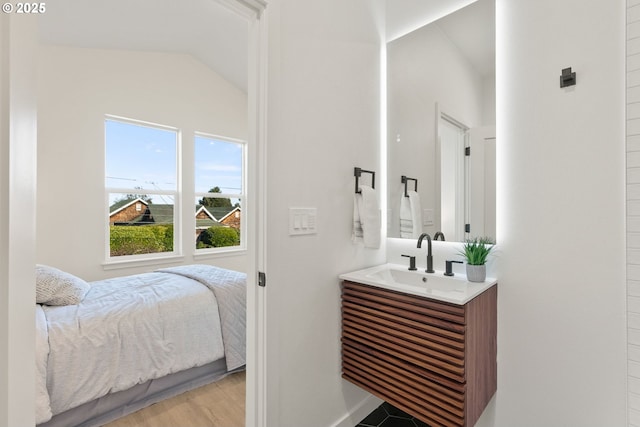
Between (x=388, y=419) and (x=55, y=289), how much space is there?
2.23 meters

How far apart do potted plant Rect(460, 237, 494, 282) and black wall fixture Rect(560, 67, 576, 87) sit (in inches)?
31.1

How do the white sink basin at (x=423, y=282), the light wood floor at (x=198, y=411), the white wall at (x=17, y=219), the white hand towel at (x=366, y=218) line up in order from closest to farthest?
the white wall at (x=17, y=219), the white sink basin at (x=423, y=282), the white hand towel at (x=366, y=218), the light wood floor at (x=198, y=411)

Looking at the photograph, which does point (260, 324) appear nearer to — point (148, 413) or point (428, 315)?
point (428, 315)

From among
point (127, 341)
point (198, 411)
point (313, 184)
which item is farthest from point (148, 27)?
point (198, 411)

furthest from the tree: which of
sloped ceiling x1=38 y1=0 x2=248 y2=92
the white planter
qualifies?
the white planter

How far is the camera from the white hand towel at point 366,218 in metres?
1.73

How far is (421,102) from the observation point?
6.49 ft

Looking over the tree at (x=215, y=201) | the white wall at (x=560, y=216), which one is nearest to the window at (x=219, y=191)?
the tree at (x=215, y=201)

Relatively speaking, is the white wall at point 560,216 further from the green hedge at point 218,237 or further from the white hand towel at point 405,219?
the green hedge at point 218,237

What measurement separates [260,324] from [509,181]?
1.38 meters

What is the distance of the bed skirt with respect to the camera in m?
1.70

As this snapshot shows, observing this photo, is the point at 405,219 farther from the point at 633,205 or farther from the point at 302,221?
the point at 633,205

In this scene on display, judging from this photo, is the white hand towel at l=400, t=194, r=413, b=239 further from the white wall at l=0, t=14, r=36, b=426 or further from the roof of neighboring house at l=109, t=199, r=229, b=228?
the roof of neighboring house at l=109, t=199, r=229, b=228

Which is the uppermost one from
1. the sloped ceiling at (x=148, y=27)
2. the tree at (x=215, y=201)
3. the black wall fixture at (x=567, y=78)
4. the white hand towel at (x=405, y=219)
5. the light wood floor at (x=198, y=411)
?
the sloped ceiling at (x=148, y=27)
